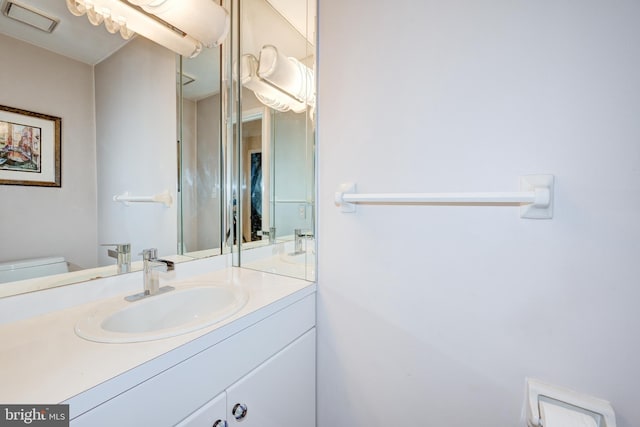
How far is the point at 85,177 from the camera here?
36.9 inches

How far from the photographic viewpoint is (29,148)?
0.82m

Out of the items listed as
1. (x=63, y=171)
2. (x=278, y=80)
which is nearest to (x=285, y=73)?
(x=278, y=80)

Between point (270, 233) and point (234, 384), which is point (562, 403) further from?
point (270, 233)

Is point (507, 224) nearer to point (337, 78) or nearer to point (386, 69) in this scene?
point (386, 69)

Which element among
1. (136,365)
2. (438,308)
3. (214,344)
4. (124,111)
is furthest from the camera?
(124,111)

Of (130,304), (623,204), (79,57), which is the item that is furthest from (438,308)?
(79,57)

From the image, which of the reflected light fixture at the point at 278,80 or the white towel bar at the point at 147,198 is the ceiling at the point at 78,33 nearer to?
the reflected light fixture at the point at 278,80

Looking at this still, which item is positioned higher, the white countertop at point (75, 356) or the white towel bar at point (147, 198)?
the white towel bar at point (147, 198)

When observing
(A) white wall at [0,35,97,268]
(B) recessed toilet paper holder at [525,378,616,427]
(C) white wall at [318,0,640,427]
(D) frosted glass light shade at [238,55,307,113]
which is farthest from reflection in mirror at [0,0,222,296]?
(B) recessed toilet paper holder at [525,378,616,427]

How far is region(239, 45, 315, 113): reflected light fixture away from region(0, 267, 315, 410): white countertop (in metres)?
0.92

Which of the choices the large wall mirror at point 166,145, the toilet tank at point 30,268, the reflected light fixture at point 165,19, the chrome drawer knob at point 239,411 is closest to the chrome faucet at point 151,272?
the large wall mirror at point 166,145

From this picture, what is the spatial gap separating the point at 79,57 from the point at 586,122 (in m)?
1.52

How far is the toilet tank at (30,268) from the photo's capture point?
0.76 m

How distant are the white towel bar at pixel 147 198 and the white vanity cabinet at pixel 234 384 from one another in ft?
2.10
